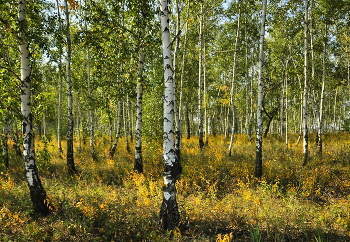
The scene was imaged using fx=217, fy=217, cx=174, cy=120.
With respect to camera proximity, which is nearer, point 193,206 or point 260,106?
point 193,206

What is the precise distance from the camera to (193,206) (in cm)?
643

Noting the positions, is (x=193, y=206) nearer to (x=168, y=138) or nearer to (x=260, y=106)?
(x=168, y=138)

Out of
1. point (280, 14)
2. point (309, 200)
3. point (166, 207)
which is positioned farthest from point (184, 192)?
point (280, 14)

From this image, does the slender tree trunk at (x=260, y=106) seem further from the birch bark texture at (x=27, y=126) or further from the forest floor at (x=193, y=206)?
the birch bark texture at (x=27, y=126)

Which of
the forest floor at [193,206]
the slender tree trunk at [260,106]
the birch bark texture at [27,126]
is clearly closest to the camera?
the forest floor at [193,206]

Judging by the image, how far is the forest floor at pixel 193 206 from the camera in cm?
503

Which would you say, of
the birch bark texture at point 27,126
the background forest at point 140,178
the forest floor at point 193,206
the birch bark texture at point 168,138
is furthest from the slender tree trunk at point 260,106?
the birch bark texture at point 27,126

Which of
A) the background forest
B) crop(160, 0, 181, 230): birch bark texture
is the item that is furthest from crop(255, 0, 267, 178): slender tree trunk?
crop(160, 0, 181, 230): birch bark texture

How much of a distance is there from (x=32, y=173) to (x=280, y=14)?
14.0m

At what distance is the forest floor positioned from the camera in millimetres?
5031

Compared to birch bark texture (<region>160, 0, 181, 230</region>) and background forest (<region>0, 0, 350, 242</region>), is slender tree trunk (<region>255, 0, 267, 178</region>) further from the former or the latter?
birch bark texture (<region>160, 0, 181, 230</region>)

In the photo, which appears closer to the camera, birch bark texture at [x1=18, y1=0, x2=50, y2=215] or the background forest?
the background forest

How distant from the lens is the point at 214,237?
502cm

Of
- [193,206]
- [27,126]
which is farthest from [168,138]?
[27,126]
